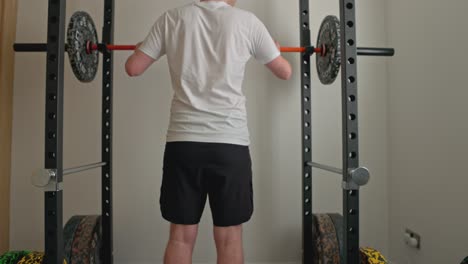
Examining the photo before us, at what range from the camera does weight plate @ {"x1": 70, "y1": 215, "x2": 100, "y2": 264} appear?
4.46ft

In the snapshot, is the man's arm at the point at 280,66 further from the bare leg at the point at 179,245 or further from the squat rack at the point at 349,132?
the bare leg at the point at 179,245

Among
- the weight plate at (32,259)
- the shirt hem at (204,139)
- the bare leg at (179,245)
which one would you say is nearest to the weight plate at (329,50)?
the shirt hem at (204,139)

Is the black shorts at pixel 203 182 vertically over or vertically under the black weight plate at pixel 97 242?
over

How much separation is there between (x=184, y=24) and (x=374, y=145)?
1.18m

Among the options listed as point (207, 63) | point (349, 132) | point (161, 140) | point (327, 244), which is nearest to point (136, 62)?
point (207, 63)

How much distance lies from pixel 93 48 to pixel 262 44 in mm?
716

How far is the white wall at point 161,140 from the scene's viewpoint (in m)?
1.68

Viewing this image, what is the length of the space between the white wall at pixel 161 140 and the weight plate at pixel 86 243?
26 centimetres

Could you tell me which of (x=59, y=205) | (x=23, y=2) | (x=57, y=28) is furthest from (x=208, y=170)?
(x=23, y=2)

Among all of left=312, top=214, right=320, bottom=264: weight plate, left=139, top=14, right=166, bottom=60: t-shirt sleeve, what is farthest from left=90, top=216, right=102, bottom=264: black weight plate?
left=312, top=214, right=320, bottom=264: weight plate

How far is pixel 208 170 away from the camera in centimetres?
109

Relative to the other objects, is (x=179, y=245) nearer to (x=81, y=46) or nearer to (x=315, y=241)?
(x=315, y=241)

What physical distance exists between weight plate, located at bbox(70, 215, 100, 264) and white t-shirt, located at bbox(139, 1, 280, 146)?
0.62 m

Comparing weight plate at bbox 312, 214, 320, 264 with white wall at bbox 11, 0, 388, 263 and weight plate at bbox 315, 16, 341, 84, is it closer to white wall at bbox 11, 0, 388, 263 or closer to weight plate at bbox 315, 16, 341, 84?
white wall at bbox 11, 0, 388, 263
